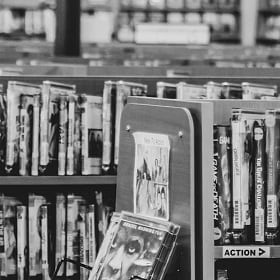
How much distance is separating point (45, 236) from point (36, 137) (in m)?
0.38

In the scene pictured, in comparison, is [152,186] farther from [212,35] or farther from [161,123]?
[212,35]

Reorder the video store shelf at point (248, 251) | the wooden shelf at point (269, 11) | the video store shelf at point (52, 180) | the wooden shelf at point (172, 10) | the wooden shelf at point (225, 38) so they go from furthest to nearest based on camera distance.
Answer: the wooden shelf at point (269, 11) → the wooden shelf at point (225, 38) → the wooden shelf at point (172, 10) → the video store shelf at point (52, 180) → the video store shelf at point (248, 251)

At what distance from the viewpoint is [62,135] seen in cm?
302

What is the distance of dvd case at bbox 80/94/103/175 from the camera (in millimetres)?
3047

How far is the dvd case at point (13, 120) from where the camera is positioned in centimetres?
300

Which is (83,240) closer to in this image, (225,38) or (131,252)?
(131,252)

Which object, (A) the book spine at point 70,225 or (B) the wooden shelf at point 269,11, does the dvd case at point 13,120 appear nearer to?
(A) the book spine at point 70,225

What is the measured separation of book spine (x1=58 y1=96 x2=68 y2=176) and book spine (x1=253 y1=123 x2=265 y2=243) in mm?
1052

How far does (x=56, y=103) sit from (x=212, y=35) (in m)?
9.20

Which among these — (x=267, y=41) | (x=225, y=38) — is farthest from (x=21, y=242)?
(x=267, y=41)

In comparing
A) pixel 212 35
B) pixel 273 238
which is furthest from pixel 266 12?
pixel 273 238

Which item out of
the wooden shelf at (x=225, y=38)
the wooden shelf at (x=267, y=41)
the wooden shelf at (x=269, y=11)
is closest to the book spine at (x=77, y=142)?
the wooden shelf at (x=225, y=38)

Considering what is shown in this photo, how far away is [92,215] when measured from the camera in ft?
10.1

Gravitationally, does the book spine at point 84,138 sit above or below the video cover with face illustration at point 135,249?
above
